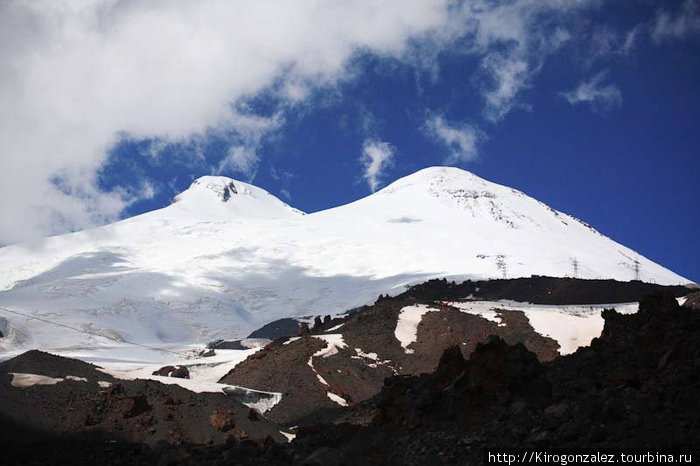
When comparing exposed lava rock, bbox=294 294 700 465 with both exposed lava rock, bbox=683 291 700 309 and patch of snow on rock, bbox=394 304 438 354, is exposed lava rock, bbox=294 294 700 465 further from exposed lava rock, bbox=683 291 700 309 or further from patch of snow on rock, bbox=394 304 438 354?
exposed lava rock, bbox=683 291 700 309

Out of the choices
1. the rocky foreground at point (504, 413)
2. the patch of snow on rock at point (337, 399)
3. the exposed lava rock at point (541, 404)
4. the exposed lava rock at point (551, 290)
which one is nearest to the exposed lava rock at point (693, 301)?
the exposed lava rock at point (551, 290)

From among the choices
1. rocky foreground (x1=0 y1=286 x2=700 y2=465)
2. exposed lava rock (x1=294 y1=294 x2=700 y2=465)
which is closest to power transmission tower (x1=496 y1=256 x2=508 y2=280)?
rocky foreground (x1=0 y1=286 x2=700 y2=465)

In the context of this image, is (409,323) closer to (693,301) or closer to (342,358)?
(342,358)

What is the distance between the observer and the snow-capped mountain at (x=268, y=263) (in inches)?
3499

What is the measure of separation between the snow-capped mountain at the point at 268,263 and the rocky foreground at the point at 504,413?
5116 centimetres

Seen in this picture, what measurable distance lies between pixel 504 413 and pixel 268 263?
115540mm

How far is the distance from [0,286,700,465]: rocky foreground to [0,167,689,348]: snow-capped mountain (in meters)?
51.2

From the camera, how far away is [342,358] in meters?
35.2

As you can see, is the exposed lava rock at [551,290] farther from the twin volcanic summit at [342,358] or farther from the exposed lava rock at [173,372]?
the exposed lava rock at [173,372]

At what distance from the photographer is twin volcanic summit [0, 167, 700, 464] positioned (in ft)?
36.9

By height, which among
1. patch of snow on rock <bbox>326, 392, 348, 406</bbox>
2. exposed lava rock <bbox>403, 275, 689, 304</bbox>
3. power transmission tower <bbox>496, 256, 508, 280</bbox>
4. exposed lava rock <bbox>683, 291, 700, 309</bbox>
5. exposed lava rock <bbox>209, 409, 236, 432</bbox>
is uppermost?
power transmission tower <bbox>496, 256, 508, 280</bbox>

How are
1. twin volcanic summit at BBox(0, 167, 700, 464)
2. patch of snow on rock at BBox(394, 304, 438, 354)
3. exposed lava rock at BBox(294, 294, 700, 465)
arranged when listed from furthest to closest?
1. patch of snow on rock at BBox(394, 304, 438, 354)
2. twin volcanic summit at BBox(0, 167, 700, 464)
3. exposed lava rock at BBox(294, 294, 700, 465)

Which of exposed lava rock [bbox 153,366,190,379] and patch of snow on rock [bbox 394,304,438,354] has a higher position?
patch of snow on rock [bbox 394,304,438,354]

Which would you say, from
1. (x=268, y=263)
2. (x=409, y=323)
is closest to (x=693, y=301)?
(x=409, y=323)
